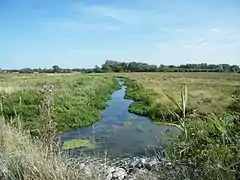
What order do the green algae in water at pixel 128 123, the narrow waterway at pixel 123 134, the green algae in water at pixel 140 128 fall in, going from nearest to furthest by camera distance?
the narrow waterway at pixel 123 134
the green algae in water at pixel 140 128
the green algae in water at pixel 128 123

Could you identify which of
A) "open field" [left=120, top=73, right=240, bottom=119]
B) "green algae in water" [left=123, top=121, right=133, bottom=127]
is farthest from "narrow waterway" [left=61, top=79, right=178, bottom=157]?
"open field" [left=120, top=73, right=240, bottom=119]

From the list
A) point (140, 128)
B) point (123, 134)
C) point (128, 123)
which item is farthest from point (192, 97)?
point (123, 134)

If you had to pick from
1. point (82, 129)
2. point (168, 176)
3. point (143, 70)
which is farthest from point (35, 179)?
point (143, 70)

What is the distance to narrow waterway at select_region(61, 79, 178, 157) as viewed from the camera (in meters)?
11.2

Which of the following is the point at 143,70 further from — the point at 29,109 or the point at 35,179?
the point at 35,179

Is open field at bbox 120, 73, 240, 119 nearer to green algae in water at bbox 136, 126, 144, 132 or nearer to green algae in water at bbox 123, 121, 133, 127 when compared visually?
green algae in water at bbox 136, 126, 144, 132

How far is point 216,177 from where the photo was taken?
3.52 metres

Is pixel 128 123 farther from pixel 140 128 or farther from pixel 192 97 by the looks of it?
pixel 192 97

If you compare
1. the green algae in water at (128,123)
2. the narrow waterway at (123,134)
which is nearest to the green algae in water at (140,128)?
the narrow waterway at (123,134)

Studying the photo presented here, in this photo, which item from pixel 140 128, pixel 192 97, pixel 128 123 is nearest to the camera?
pixel 140 128

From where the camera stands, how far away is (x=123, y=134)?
48.7 ft

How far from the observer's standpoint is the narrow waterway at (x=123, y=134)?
1124 centimetres

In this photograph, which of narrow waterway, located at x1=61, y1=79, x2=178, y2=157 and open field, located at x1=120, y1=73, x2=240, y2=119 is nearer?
open field, located at x1=120, y1=73, x2=240, y2=119

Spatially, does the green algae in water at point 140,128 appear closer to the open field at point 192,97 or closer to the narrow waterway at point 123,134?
the narrow waterway at point 123,134
